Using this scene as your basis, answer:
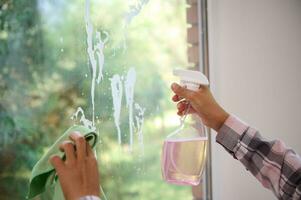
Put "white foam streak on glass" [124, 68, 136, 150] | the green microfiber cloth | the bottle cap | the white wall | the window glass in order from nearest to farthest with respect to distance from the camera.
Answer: the green microfiber cloth
the bottle cap
the window glass
"white foam streak on glass" [124, 68, 136, 150]
the white wall

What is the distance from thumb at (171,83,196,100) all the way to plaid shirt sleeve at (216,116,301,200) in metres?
0.12

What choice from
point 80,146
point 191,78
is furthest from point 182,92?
point 80,146

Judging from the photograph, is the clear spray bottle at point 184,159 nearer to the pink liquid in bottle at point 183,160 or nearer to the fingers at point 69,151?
the pink liquid in bottle at point 183,160

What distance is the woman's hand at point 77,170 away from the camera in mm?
646

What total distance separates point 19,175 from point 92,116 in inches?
11.5

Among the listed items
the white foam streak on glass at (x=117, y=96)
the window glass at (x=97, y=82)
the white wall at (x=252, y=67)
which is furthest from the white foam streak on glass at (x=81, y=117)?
the white wall at (x=252, y=67)

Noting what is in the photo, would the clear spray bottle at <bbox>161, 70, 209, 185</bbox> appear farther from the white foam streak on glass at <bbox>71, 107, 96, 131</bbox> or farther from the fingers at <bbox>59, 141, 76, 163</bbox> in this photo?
the fingers at <bbox>59, 141, 76, 163</bbox>

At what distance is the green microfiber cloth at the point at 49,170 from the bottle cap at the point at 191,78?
0.28 meters

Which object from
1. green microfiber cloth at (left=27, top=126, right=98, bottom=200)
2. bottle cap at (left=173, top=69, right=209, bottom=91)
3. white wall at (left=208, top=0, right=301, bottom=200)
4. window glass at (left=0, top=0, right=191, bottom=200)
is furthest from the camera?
white wall at (left=208, top=0, right=301, bottom=200)

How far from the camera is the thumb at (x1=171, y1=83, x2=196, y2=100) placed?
36.8 inches

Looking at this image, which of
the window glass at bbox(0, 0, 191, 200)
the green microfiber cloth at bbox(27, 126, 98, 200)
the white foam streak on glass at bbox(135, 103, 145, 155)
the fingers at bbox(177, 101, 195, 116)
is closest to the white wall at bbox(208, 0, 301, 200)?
the window glass at bbox(0, 0, 191, 200)

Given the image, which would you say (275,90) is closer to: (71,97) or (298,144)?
(298,144)

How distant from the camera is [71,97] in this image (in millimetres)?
1150

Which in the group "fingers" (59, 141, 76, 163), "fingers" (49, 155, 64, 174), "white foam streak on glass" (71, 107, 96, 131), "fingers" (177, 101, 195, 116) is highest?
"fingers" (59, 141, 76, 163)
